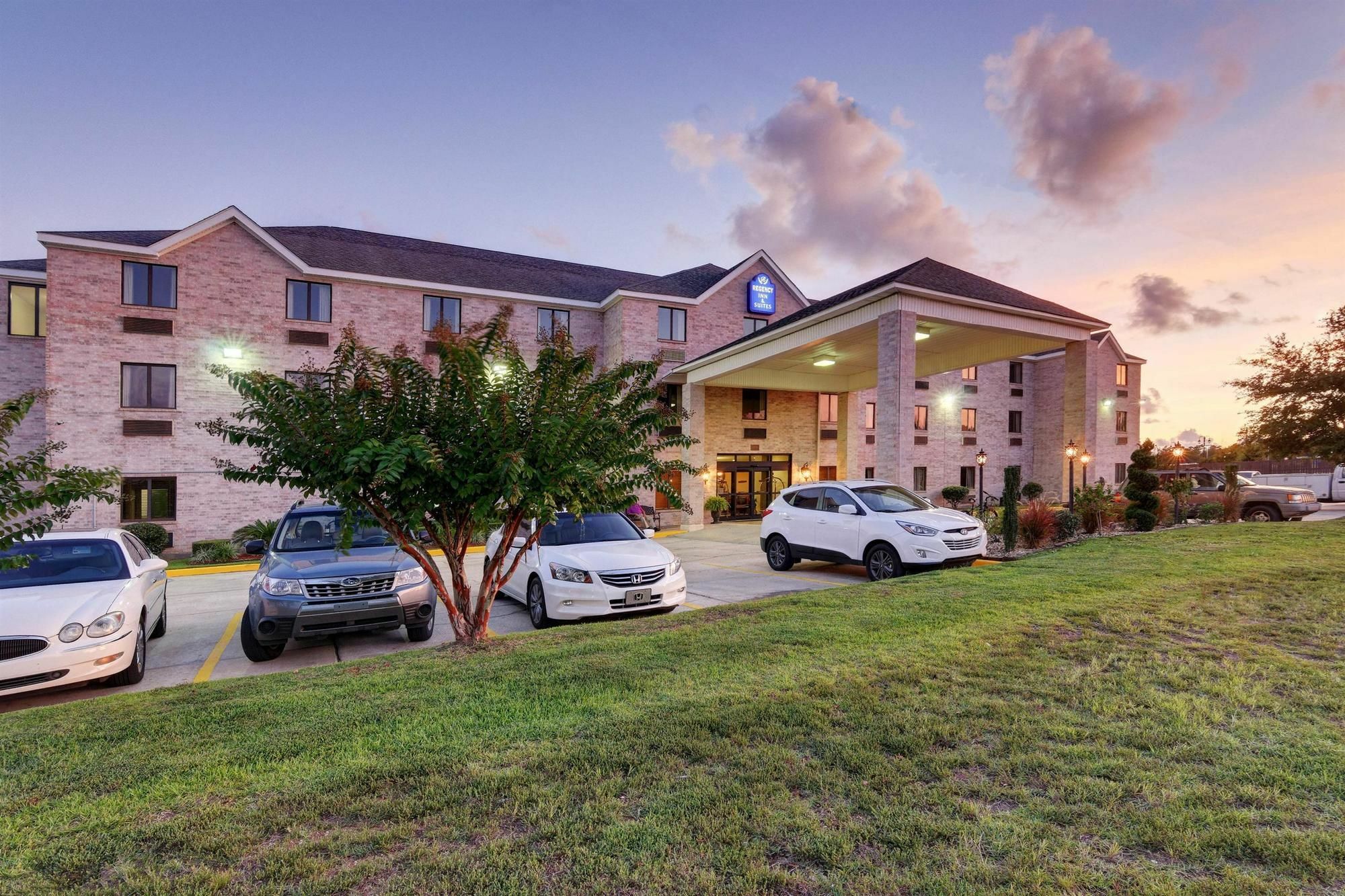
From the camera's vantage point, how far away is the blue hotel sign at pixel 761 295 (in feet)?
81.0

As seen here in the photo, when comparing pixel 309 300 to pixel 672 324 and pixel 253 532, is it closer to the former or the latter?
pixel 253 532

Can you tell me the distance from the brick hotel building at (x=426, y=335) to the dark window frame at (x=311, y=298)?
0.17 ft

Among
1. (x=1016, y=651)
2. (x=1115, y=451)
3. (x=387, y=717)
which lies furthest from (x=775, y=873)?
(x=1115, y=451)

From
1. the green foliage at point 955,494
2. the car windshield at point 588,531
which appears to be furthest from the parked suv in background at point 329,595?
the green foliage at point 955,494

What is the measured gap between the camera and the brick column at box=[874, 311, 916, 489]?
13.2 metres

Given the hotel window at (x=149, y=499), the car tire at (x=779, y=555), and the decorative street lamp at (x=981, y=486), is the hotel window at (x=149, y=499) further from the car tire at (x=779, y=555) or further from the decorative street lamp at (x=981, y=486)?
the decorative street lamp at (x=981, y=486)

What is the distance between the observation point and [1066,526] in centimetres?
1284

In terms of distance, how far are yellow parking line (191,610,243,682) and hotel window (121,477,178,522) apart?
488 inches

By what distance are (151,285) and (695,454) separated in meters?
18.3

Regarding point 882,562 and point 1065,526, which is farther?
point 1065,526

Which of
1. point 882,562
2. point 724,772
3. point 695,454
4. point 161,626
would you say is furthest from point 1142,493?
point 161,626

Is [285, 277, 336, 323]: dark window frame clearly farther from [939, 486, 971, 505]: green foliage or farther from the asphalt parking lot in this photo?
[939, 486, 971, 505]: green foliage

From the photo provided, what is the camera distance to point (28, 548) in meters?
5.79

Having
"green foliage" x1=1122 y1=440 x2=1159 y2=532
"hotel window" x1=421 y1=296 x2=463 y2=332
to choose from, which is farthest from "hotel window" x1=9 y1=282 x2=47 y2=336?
"green foliage" x1=1122 y1=440 x2=1159 y2=532
